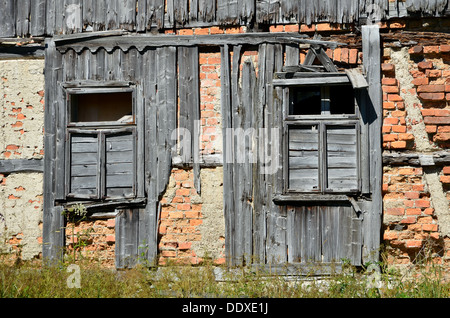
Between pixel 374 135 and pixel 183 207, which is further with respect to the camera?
pixel 183 207

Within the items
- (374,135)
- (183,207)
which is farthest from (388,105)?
(183,207)

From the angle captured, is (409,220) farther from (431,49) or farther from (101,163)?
(101,163)

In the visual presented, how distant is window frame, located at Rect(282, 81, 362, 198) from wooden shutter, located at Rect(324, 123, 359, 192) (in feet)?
0.11

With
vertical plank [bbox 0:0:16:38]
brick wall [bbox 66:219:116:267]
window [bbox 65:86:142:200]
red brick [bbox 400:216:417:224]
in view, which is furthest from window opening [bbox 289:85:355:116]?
vertical plank [bbox 0:0:16:38]

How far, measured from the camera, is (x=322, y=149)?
6.10 metres

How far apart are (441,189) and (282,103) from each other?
2176 millimetres

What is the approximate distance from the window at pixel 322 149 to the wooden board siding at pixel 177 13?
942 mm

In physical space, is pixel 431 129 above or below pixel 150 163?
above

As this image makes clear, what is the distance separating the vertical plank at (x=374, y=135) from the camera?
236 inches

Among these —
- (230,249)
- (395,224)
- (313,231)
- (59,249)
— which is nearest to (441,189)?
(395,224)

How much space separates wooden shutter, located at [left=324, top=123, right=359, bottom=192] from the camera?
20.0 feet

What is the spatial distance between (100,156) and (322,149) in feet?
9.08

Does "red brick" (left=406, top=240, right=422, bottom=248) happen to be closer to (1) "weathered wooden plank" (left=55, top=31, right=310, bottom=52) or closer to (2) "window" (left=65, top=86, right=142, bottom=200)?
(1) "weathered wooden plank" (left=55, top=31, right=310, bottom=52)

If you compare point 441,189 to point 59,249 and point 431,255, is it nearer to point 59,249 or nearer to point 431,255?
point 431,255
